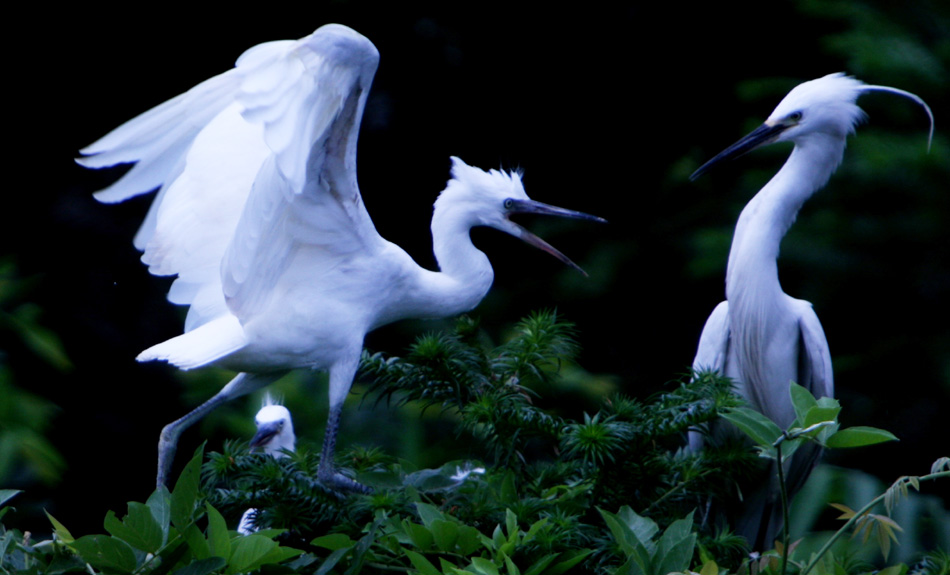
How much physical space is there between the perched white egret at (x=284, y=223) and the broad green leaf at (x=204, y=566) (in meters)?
0.61

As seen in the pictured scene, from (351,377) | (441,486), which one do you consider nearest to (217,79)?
(351,377)

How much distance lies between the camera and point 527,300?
9.65 ft

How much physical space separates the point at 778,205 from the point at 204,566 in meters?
1.59

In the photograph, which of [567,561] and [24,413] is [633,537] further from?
[24,413]

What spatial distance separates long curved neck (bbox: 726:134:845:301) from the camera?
218 centimetres

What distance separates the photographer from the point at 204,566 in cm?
98

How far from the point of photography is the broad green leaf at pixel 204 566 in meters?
0.97

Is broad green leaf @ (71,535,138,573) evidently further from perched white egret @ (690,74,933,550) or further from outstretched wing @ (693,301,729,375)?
outstretched wing @ (693,301,729,375)

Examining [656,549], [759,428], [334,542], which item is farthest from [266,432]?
[759,428]

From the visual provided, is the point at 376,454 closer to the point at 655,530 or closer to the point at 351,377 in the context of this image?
the point at 351,377

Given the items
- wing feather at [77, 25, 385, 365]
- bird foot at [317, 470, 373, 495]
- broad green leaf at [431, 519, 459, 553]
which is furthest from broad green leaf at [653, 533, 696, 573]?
wing feather at [77, 25, 385, 365]

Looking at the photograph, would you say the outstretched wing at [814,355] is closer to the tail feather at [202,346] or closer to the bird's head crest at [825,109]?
the bird's head crest at [825,109]

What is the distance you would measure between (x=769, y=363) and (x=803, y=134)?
53 centimetres

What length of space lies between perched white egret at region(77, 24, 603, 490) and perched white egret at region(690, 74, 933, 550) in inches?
15.7
